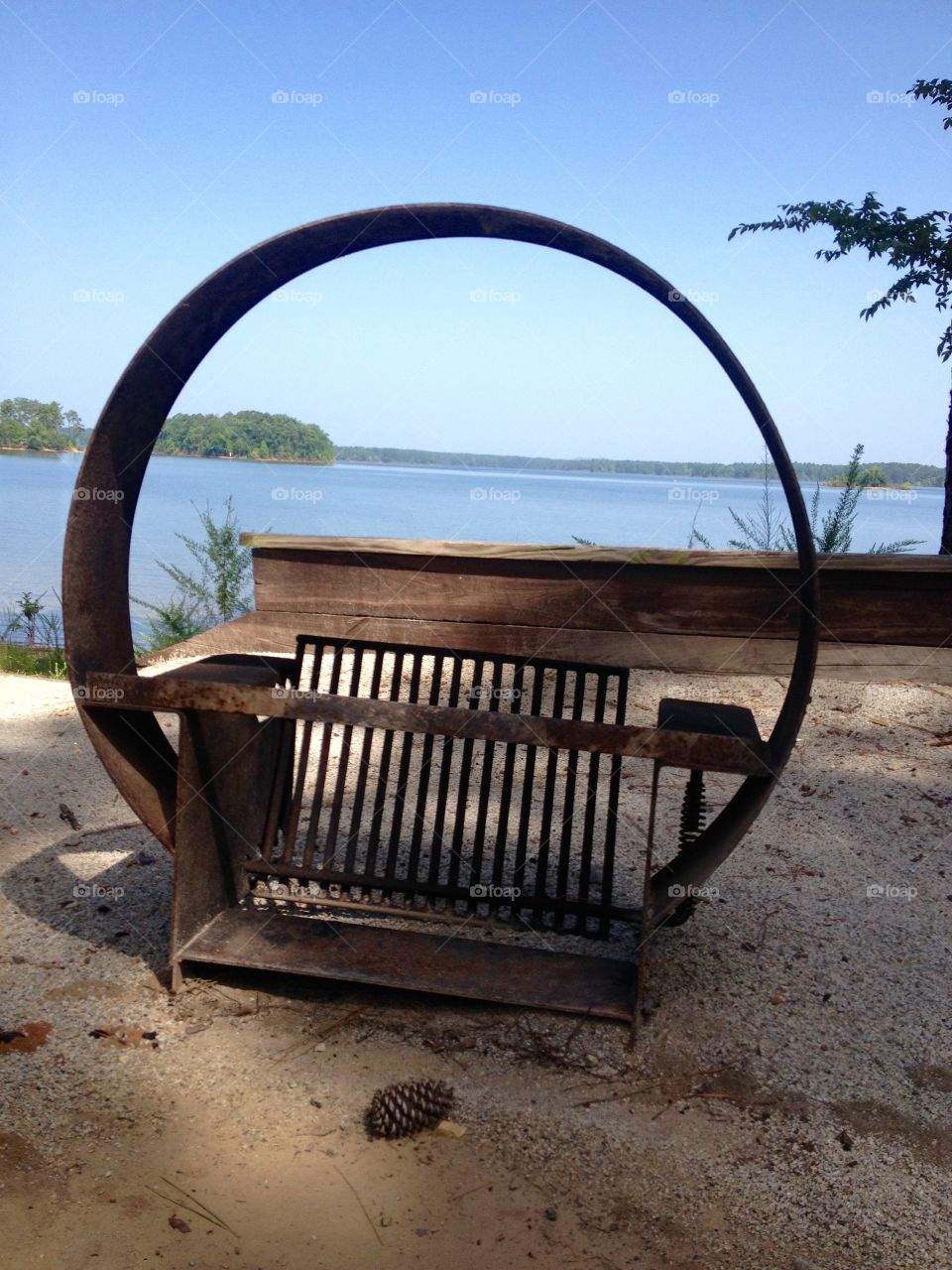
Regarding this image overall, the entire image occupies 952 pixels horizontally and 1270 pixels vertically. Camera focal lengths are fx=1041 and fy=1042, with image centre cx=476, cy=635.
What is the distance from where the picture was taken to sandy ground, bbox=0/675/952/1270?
1796 mm

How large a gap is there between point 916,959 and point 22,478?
3459 centimetres

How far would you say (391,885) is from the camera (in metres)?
2.95

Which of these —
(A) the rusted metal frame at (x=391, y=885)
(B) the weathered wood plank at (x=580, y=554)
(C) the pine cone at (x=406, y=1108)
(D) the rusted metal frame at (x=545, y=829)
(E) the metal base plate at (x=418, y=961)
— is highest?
(B) the weathered wood plank at (x=580, y=554)

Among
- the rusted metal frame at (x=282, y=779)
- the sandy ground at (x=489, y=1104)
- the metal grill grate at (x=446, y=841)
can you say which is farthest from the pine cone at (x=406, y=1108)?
A: the rusted metal frame at (x=282, y=779)

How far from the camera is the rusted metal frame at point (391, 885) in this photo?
2.86 meters

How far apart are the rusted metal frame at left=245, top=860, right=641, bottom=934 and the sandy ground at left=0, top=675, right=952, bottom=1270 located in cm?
28

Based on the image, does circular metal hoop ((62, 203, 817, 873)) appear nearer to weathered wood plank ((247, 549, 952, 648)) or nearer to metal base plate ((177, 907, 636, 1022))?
metal base plate ((177, 907, 636, 1022))

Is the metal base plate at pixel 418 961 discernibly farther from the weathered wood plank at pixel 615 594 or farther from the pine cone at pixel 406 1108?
the weathered wood plank at pixel 615 594

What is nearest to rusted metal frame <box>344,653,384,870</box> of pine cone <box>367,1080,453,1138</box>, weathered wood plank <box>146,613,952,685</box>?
pine cone <box>367,1080,453,1138</box>

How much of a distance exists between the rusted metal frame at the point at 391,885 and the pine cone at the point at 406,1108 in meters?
0.78

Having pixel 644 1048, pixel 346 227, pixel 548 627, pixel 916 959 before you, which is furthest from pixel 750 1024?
pixel 548 627

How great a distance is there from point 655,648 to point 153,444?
3343 mm

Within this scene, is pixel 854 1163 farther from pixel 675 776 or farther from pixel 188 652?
pixel 188 652

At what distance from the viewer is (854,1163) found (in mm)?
2043
